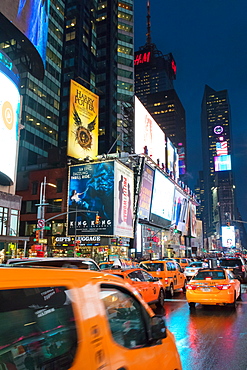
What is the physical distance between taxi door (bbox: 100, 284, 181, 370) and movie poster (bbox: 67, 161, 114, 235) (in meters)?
49.6

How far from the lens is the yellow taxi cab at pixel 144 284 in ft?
40.2

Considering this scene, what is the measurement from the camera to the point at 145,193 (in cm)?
6328

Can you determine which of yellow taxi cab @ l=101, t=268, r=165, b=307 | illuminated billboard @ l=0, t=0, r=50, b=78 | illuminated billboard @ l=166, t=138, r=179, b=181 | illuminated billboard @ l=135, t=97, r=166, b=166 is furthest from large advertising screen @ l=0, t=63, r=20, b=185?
illuminated billboard @ l=166, t=138, r=179, b=181

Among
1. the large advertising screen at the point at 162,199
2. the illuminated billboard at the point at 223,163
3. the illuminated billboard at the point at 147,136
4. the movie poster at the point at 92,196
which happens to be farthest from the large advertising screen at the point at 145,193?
the illuminated billboard at the point at 223,163

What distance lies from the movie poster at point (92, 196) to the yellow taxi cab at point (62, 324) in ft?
165

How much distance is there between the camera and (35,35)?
4228 centimetres

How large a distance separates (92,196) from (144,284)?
43424mm

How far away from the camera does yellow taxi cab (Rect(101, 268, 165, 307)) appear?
12242 mm

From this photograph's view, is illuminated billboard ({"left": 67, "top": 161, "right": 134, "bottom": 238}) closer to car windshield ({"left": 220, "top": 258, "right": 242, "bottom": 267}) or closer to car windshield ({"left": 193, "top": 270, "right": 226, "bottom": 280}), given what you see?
car windshield ({"left": 220, "top": 258, "right": 242, "bottom": 267})

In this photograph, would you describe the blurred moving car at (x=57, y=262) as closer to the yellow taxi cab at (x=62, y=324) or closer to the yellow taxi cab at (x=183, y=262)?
the yellow taxi cab at (x=62, y=324)

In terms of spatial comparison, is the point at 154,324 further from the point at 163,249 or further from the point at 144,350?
→ the point at 163,249

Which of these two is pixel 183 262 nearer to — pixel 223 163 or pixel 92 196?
pixel 92 196

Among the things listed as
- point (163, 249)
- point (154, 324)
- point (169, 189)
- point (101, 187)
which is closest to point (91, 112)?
point (101, 187)

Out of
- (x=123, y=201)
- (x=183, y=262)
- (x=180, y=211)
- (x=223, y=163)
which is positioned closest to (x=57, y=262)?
(x=183, y=262)
